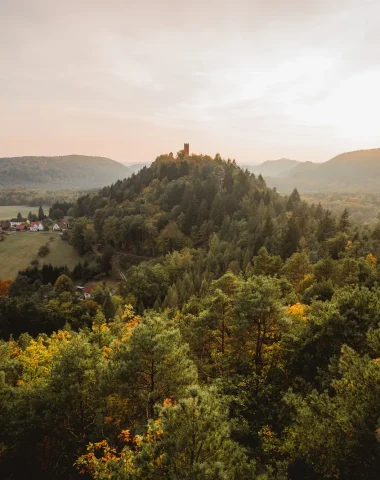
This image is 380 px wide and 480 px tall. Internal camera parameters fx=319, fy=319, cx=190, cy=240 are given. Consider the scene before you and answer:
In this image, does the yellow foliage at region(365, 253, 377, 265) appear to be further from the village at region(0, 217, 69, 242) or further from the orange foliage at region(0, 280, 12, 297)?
the village at region(0, 217, 69, 242)

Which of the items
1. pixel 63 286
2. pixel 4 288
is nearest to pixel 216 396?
pixel 63 286

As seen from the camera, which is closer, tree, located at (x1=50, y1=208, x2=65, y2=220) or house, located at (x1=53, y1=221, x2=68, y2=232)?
house, located at (x1=53, y1=221, x2=68, y2=232)

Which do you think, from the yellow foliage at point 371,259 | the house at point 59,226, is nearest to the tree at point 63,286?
the yellow foliage at point 371,259

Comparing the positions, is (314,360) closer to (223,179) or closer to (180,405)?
(180,405)

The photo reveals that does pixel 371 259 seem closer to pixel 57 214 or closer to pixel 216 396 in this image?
pixel 216 396

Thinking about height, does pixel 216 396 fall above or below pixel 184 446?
below

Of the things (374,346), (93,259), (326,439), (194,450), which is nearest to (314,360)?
(374,346)

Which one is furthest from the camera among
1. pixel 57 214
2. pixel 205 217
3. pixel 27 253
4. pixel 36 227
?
pixel 57 214

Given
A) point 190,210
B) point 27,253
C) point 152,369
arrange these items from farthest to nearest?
point 27,253
point 190,210
point 152,369

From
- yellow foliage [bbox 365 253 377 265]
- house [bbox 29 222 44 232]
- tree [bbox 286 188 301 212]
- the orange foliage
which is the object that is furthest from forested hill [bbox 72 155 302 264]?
house [bbox 29 222 44 232]
